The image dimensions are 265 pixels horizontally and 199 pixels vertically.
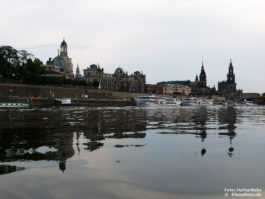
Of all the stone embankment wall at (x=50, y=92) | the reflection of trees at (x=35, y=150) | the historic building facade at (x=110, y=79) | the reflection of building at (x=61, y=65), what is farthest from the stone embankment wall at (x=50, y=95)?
the reflection of trees at (x=35, y=150)

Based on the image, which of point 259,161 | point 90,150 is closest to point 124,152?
point 90,150

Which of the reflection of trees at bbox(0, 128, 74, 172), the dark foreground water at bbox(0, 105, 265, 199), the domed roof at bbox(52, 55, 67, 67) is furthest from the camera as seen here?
the domed roof at bbox(52, 55, 67, 67)

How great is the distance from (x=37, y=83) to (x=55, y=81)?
11959 mm

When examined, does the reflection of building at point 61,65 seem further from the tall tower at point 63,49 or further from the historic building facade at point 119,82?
the historic building facade at point 119,82

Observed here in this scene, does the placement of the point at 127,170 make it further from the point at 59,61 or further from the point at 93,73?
the point at 93,73

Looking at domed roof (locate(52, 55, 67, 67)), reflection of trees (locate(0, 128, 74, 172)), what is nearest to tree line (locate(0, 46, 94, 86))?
domed roof (locate(52, 55, 67, 67))

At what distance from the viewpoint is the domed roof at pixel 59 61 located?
15925cm

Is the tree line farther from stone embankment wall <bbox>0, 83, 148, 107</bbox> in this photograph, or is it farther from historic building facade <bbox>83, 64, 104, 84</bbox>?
historic building facade <bbox>83, 64, 104, 84</bbox>

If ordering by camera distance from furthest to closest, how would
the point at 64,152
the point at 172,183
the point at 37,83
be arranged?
the point at 37,83 → the point at 64,152 → the point at 172,183

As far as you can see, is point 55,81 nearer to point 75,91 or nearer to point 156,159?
point 75,91


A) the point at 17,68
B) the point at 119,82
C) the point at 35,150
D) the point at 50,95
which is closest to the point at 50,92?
the point at 50,95

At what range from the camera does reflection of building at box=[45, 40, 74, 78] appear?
141625 mm

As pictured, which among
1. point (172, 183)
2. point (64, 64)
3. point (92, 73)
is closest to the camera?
point (172, 183)

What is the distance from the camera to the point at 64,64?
531ft
